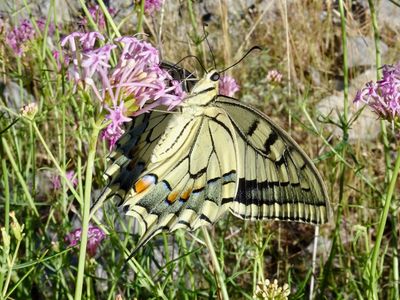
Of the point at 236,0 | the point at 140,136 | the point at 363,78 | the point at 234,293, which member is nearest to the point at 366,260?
the point at 140,136

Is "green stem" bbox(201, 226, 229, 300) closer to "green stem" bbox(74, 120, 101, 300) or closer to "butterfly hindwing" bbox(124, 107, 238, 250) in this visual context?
"butterfly hindwing" bbox(124, 107, 238, 250)

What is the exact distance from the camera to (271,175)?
1782 millimetres

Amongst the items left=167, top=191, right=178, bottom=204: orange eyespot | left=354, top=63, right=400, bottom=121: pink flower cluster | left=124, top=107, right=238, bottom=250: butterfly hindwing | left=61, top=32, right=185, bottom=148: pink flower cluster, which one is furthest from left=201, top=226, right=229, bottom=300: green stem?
left=354, top=63, right=400, bottom=121: pink flower cluster

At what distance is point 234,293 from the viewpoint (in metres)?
2.61

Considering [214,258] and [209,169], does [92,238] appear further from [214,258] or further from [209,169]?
[214,258]

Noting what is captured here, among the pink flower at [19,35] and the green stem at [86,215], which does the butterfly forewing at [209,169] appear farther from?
the pink flower at [19,35]

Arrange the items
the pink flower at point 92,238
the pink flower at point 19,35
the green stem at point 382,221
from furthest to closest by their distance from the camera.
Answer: the pink flower at point 19,35 → the pink flower at point 92,238 → the green stem at point 382,221

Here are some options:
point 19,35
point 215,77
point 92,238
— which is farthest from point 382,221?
point 19,35

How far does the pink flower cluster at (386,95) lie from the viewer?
166 centimetres

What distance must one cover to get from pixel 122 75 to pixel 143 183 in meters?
0.49

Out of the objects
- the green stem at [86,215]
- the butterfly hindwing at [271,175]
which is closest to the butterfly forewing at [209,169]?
the butterfly hindwing at [271,175]

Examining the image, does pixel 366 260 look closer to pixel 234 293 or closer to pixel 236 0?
pixel 234 293

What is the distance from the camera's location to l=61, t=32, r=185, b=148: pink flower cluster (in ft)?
4.06

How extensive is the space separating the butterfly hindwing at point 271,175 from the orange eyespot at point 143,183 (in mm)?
254
